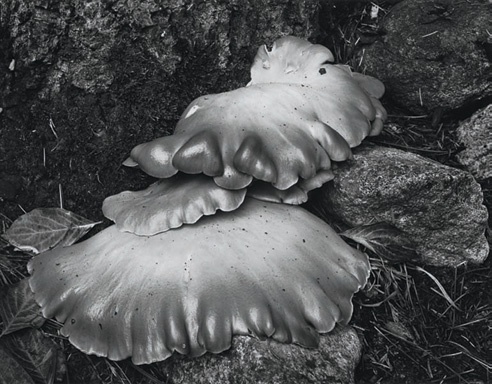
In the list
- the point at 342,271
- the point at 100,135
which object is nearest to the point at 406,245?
the point at 342,271

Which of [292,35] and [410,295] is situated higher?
[292,35]

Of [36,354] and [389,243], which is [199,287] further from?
[389,243]

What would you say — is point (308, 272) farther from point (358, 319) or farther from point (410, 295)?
point (410, 295)

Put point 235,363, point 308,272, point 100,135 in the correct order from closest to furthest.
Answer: point 235,363 → point 308,272 → point 100,135

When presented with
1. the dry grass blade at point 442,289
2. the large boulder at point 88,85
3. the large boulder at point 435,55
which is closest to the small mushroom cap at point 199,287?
the dry grass blade at point 442,289

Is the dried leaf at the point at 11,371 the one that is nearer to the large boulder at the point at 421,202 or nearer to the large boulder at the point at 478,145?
the large boulder at the point at 421,202

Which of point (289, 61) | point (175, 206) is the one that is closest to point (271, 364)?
point (175, 206)

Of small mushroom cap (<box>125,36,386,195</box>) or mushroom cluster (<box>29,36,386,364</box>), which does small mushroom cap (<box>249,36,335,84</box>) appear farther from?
mushroom cluster (<box>29,36,386,364</box>)

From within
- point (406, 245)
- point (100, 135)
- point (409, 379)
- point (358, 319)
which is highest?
point (100, 135)
